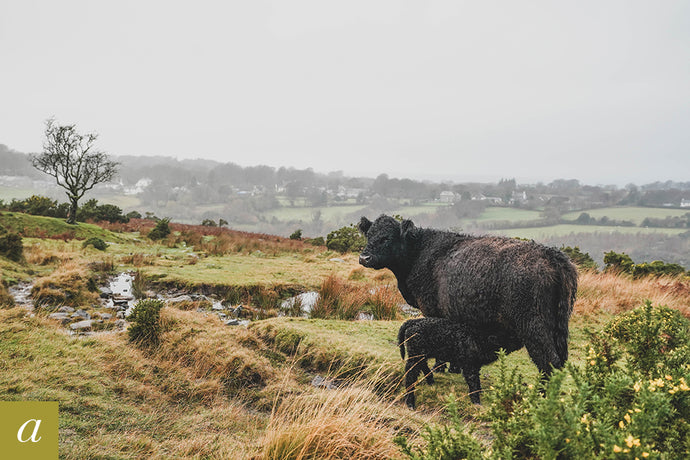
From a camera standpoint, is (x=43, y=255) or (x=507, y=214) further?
(x=507, y=214)

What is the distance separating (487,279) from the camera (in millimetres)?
4242

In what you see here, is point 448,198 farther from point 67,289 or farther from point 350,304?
point 67,289

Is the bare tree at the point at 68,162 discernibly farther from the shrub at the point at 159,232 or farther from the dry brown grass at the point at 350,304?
the dry brown grass at the point at 350,304

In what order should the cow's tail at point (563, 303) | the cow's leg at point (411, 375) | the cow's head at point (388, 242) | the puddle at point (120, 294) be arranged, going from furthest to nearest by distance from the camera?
the puddle at point (120, 294) → the cow's head at point (388, 242) → the cow's leg at point (411, 375) → the cow's tail at point (563, 303)

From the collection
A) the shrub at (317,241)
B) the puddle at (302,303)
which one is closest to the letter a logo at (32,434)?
Answer: the puddle at (302,303)

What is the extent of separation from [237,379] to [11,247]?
35.6ft

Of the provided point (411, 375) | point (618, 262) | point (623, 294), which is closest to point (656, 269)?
point (618, 262)

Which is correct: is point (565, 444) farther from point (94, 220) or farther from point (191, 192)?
point (191, 192)

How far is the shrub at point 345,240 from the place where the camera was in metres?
21.8

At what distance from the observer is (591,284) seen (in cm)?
1155

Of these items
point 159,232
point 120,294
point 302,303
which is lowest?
point 302,303

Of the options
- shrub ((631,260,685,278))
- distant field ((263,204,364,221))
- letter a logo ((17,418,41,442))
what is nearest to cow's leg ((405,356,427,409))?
letter a logo ((17,418,41,442))

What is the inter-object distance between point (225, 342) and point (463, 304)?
3.86 meters

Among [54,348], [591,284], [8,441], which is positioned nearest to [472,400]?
[8,441]
